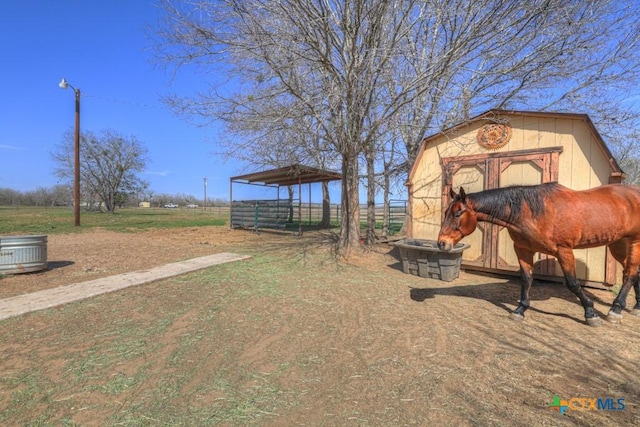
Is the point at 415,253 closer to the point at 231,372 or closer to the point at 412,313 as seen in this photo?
the point at 412,313

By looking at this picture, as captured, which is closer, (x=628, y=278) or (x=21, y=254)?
(x=628, y=278)

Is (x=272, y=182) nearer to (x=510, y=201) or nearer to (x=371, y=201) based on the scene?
(x=371, y=201)

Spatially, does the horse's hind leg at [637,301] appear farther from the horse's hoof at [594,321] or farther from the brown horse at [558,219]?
the horse's hoof at [594,321]

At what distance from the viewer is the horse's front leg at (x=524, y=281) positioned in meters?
3.75

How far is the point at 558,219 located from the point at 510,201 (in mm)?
530

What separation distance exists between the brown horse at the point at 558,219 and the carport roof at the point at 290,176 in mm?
7740

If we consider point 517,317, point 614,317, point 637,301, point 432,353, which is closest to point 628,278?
point 637,301

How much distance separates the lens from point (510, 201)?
3.62m

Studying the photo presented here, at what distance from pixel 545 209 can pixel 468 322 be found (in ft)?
5.25

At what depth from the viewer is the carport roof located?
11.6 meters

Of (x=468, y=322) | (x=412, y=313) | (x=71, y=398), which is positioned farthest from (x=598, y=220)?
(x=71, y=398)

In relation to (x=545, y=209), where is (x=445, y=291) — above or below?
below

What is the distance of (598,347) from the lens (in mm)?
2951

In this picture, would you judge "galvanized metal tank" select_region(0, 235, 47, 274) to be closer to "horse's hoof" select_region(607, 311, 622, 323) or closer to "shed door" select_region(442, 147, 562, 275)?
"shed door" select_region(442, 147, 562, 275)
